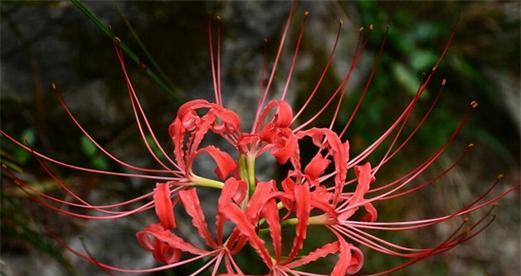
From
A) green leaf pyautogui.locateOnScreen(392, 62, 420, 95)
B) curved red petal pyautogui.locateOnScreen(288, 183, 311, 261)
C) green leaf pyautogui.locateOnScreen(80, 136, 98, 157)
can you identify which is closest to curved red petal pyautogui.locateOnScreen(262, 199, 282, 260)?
curved red petal pyautogui.locateOnScreen(288, 183, 311, 261)

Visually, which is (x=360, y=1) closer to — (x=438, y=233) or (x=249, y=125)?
(x=249, y=125)

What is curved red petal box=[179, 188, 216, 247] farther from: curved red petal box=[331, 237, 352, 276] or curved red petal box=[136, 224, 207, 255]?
curved red petal box=[331, 237, 352, 276]

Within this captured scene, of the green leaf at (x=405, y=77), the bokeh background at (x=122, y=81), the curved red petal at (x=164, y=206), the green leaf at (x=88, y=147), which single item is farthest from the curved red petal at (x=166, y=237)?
the green leaf at (x=405, y=77)

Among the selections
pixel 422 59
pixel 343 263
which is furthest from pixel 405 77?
pixel 343 263

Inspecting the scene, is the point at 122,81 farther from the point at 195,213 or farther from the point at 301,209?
the point at 301,209

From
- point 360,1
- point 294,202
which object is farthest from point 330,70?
point 294,202

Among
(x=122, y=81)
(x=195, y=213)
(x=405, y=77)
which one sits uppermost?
(x=405, y=77)

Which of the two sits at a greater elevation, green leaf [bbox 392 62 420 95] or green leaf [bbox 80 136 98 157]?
green leaf [bbox 392 62 420 95]

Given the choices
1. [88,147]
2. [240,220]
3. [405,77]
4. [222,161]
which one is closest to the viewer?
[240,220]

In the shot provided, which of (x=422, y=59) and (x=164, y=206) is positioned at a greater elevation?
(x=422, y=59)

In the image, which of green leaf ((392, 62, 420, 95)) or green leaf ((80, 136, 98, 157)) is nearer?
green leaf ((80, 136, 98, 157))

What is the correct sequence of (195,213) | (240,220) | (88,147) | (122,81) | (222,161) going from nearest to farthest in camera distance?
(240,220)
(195,213)
(222,161)
(88,147)
(122,81)
